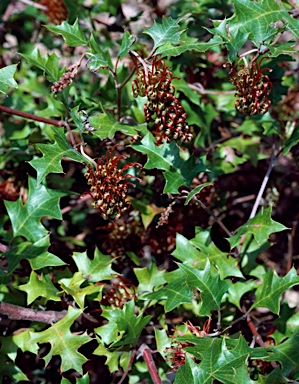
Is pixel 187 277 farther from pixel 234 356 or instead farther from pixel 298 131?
pixel 298 131

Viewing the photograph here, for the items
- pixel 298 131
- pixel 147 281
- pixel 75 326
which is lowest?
pixel 75 326

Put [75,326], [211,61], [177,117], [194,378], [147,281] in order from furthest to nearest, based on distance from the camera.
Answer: [211,61]
[75,326]
[147,281]
[177,117]
[194,378]

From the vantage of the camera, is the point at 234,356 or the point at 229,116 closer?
the point at 234,356

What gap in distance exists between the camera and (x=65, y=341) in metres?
1.40

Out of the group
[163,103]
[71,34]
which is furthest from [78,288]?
[71,34]

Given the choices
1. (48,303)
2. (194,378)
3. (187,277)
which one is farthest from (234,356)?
(48,303)

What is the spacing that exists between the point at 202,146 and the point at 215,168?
9 cm

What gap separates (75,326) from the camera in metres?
1.77

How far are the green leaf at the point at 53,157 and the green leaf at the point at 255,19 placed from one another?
0.48 metres

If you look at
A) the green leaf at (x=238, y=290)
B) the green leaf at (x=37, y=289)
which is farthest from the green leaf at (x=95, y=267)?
the green leaf at (x=238, y=290)

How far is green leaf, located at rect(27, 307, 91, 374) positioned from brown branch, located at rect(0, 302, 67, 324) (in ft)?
0.13

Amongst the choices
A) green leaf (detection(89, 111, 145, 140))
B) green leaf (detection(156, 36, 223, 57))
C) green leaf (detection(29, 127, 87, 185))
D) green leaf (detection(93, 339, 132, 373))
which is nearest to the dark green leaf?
green leaf (detection(89, 111, 145, 140))

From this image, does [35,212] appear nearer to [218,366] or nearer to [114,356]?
[114,356]

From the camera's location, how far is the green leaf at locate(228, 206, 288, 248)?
4.51 ft
